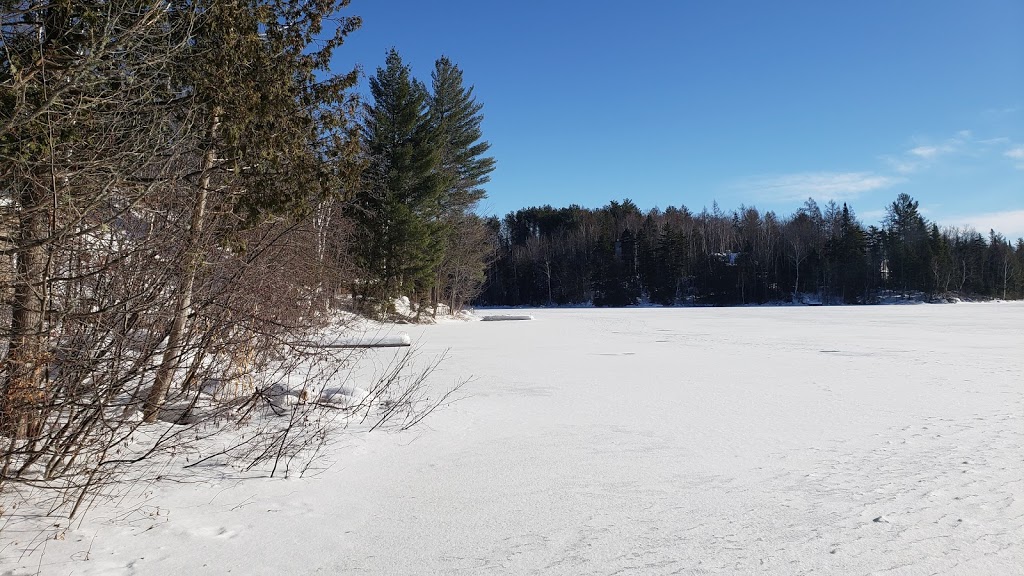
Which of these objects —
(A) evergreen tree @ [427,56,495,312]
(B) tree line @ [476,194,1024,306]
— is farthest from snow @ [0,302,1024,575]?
(B) tree line @ [476,194,1024,306]

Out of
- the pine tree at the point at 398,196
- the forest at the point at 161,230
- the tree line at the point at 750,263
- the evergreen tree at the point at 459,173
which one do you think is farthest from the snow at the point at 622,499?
the tree line at the point at 750,263

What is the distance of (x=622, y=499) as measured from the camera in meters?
4.07

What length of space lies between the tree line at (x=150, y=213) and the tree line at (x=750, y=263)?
50.9 metres

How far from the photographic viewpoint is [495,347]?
1546 cm

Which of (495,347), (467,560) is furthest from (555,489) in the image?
(495,347)

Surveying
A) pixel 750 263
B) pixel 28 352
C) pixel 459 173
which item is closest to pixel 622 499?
pixel 28 352

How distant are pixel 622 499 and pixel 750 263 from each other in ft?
213

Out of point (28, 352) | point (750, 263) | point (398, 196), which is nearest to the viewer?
point (28, 352)

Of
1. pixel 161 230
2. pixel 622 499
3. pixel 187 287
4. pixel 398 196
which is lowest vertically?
pixel 622 499

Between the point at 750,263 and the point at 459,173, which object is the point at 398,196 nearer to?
the point at 459,173

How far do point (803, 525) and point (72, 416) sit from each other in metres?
4.35

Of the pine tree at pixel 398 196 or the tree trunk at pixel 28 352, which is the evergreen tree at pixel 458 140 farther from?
the tree trunk at pixel 28 352

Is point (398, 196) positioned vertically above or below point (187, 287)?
above

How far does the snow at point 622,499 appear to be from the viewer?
3121 mm
